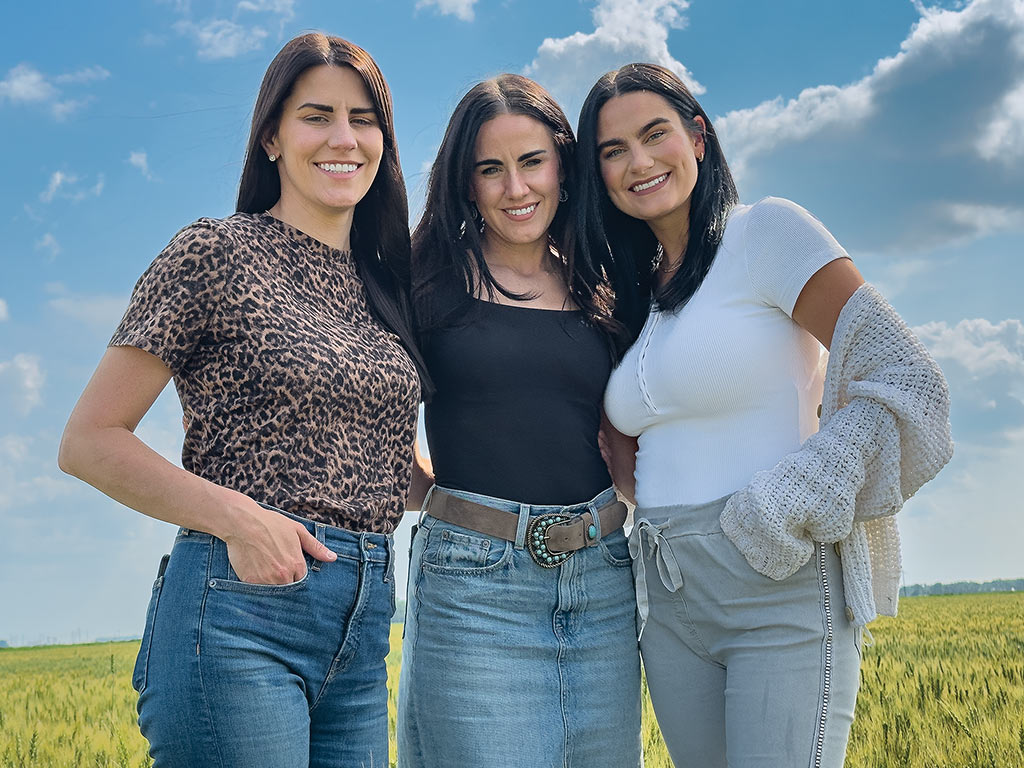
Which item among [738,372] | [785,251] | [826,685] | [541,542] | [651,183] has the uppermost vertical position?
[651,183]

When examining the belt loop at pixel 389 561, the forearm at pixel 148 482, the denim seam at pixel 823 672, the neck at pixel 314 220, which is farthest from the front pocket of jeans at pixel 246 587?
the denim seam at pixel 823 672

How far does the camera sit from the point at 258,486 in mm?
2232

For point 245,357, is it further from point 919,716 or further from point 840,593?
point 919,716

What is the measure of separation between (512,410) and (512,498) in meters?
0.29

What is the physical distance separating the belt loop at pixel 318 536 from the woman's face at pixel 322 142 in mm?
974

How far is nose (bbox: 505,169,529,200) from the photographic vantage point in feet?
10.6

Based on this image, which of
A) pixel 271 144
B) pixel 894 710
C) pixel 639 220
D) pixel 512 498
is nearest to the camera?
pixel 271 144

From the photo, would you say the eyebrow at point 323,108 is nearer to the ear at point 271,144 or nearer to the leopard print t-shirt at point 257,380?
the ear at point 271,144

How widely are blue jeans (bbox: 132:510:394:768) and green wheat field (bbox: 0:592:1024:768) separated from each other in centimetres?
277

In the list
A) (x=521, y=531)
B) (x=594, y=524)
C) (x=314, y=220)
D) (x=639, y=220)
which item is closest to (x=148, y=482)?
(x=314, y=220)

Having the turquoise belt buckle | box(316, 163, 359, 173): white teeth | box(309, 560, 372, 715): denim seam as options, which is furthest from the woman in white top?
box(316, 163, 359, 173): white teeth

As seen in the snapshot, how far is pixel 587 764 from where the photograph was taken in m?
2.98

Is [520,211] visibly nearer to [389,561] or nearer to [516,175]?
[516,175]

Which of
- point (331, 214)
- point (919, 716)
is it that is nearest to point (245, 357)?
point (331, 214)
